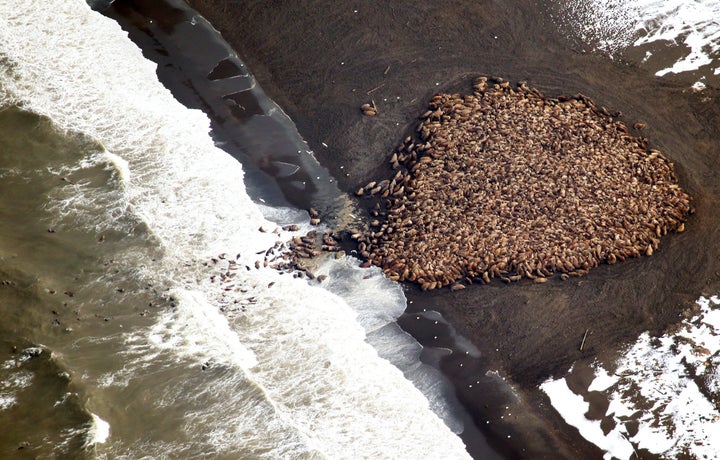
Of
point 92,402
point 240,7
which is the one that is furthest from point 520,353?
point 240,7

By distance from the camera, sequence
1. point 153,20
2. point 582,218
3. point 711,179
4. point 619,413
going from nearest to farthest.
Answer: point 619,413
point 582,218
point 711,179
point 153,20

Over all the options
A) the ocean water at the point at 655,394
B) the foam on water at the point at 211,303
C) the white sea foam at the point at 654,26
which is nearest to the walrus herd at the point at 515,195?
the foam on water at the point at 211,303

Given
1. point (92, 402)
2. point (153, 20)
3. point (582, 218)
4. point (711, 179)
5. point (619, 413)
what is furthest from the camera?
point (153, 20)

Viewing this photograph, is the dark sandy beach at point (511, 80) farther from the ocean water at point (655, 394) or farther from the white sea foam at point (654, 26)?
the white sea foam at point (654, 26)

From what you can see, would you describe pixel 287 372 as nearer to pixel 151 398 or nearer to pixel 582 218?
pixel 151 398

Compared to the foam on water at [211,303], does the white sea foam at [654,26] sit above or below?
above
